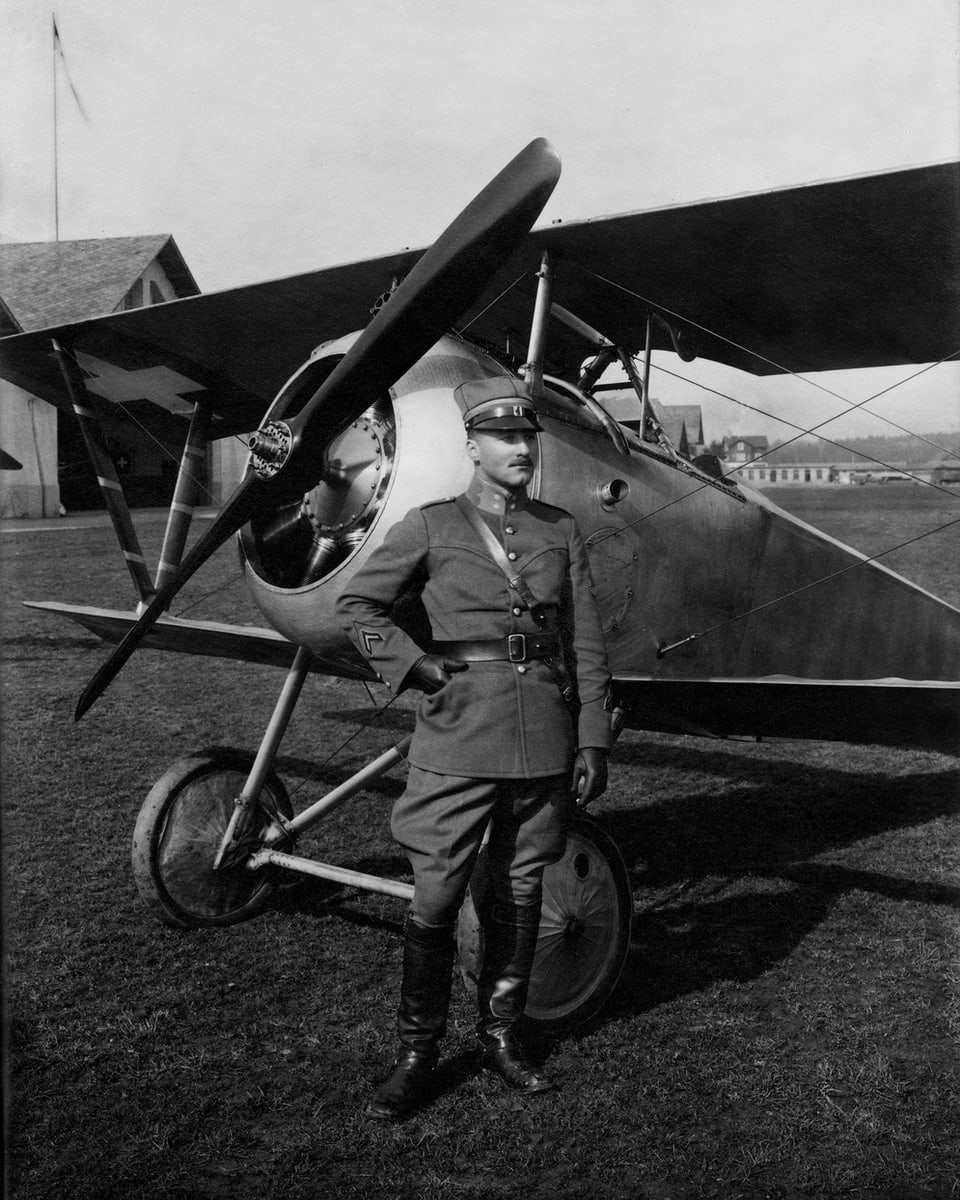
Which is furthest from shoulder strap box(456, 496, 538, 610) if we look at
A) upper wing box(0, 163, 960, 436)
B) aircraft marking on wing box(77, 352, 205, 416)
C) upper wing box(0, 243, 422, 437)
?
aircraft marking on wing box(77, 352, 205, 416)

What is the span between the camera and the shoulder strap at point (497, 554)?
2.86 metres

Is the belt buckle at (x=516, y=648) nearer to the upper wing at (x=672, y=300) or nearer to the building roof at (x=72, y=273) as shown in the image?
the upper wing at (x=672, y=300)

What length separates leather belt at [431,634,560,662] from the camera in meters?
2.85

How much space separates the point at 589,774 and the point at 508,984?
0.67 m

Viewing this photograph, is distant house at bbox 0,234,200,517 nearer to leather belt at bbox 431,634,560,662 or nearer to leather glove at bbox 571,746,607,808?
leather belt at bbox 431,634,560,662

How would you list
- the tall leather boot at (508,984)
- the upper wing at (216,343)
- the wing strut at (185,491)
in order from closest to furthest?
the tall leather boot at (508,984)
the upper wing at (216,343)
the wing strut at (185,491)

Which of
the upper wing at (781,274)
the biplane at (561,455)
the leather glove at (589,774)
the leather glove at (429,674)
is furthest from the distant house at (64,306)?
the leather glove at (589,774)

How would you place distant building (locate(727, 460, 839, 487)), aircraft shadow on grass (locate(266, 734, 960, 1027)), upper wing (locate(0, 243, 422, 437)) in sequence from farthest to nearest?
distant building (locate(727, 460, 839, 487))
upper wing (locate(0, 243, 422, 437))
aircraft shadow on grass (locate(266, 734, 960, 1027))

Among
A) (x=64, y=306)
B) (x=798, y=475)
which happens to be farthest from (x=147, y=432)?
(x=798, y=475)

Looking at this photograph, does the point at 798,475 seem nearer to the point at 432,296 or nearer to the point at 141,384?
the point at 141,384

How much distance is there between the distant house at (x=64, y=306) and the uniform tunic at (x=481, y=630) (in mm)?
3898

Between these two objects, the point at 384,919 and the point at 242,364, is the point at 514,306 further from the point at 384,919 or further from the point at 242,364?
the point at 384,919

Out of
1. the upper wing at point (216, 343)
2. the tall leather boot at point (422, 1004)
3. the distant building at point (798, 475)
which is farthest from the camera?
the distant building at point (798, 475)

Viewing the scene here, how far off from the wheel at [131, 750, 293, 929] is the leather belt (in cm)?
174
